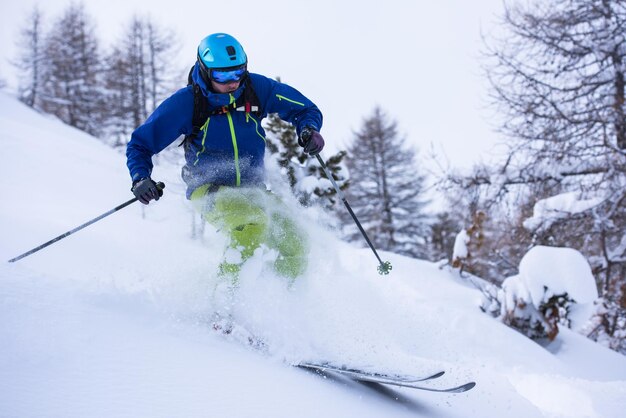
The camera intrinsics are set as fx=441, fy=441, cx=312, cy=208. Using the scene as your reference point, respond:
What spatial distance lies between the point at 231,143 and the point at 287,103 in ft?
2.33

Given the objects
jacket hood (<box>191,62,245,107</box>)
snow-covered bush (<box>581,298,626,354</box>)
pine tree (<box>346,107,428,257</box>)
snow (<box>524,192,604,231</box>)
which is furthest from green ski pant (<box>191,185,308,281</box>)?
pine tree (<box>346,107,428,257</box>)

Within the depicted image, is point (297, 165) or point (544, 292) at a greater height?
point (297, 165)

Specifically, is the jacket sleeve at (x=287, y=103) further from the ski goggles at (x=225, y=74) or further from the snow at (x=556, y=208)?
the snow at (x=556, y=208)

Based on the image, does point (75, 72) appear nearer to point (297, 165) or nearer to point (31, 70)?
point (31, 70)

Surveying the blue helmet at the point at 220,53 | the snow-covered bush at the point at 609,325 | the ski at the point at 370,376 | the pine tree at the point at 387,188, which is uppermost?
the pine tree at the point at 387,188

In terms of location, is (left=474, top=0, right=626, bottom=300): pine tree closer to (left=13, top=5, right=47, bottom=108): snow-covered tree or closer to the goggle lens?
the goggle lens

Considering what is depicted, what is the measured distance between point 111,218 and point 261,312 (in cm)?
749

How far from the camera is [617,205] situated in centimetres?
755

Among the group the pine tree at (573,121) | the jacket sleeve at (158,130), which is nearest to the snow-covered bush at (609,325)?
the pine tree at (573,121)

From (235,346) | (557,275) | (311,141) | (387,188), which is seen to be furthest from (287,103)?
(387,188)

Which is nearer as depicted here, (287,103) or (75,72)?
(287,103)

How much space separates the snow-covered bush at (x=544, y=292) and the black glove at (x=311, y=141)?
475 centimetres

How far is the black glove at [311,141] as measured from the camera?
3.90 meters

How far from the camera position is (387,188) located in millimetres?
23672
